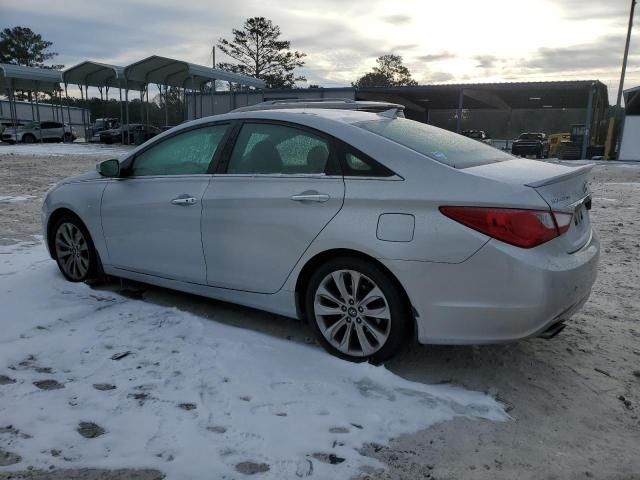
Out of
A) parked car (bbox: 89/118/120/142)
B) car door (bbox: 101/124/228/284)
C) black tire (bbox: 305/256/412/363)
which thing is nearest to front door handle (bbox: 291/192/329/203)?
black tire (bbox: 305/256/412/363)

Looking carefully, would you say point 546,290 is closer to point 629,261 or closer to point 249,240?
point 249,240

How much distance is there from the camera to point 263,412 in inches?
108

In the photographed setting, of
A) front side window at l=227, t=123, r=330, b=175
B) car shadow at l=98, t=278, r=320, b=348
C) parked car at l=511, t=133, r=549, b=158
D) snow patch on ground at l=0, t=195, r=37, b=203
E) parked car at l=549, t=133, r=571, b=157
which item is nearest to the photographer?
front side window at l=227, t=123, r=330, b=175

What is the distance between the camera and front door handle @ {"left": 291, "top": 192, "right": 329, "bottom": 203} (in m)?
3.29

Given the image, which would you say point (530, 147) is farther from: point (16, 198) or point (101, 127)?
point (16, 198)

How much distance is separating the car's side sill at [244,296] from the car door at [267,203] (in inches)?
2.1

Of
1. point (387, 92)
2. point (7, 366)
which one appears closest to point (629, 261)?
point (7, 366)

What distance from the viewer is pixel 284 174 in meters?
3.54

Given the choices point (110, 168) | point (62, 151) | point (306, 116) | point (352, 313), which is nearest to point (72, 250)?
point (110, 168)

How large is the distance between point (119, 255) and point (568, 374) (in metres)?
3.41

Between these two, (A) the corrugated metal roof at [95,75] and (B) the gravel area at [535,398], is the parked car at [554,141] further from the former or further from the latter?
(B) the gravel area at [535,398]

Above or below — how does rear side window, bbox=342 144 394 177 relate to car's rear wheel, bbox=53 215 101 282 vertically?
above

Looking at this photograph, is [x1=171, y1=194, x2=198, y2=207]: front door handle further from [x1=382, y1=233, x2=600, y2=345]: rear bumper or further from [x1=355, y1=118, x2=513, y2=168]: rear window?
[x1=382, y1=233, x2=600, y2=345]: rear bumper

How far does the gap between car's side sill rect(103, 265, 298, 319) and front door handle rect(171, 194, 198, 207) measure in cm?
58
